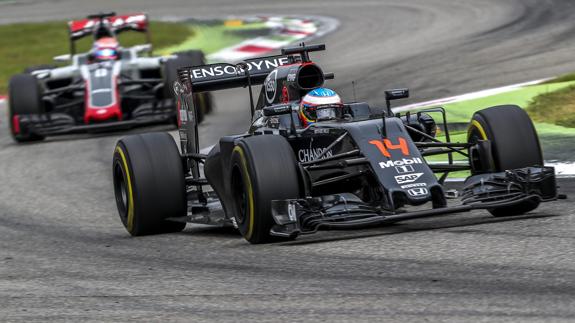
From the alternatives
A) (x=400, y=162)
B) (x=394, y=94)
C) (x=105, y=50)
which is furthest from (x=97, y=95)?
(x=400, y=162)

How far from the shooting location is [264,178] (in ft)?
28.3

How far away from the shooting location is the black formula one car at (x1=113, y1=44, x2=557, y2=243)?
861 cm

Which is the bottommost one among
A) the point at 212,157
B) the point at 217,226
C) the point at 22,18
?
the point at 217,226

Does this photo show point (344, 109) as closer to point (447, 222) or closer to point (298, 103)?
point (298, 103)

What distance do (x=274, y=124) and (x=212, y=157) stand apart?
57 centimetres

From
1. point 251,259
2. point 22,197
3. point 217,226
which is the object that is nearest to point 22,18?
point 22,197

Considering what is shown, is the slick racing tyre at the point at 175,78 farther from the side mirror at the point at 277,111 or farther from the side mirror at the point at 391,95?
the side mirror at the point at 277,111

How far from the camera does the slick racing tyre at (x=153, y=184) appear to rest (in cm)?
1000

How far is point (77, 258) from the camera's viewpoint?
9172 millimetres

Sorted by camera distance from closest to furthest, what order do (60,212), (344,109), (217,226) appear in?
1. (344,109)
2. (217,226)
3. (60,212)

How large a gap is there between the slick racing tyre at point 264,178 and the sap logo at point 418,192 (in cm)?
79

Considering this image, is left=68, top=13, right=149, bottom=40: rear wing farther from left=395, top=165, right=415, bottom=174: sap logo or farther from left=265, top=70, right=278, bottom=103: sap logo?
left=395, top=165, right=415, bottom=174: sap logo

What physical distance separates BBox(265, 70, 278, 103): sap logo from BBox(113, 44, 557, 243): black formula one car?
0.02 meters

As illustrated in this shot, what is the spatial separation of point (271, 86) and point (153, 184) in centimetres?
137
